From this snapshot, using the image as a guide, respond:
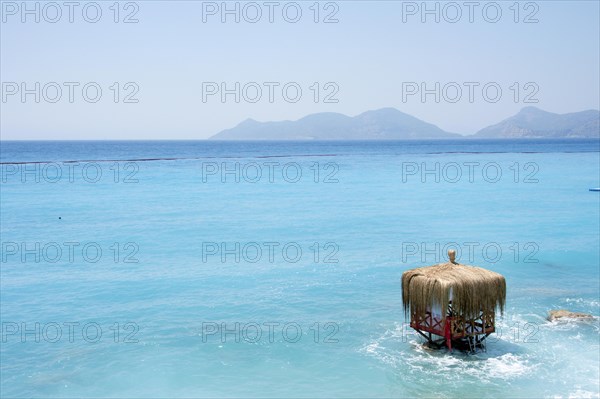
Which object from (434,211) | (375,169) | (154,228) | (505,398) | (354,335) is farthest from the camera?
(375,169)

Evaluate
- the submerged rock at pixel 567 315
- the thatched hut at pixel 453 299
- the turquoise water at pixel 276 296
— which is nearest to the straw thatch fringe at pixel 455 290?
the thatched hut at pixel 453 299

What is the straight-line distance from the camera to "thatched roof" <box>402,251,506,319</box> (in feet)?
44.2

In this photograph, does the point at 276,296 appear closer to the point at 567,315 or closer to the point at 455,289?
the point at 455,289

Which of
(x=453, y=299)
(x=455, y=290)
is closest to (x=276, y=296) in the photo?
(x=453, y=299)

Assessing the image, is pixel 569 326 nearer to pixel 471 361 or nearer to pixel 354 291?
pixel 471 361

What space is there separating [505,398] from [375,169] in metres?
69.0

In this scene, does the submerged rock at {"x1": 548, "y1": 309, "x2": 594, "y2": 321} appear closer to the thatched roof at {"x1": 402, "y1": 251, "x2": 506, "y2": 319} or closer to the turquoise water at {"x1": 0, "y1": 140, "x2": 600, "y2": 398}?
the turquoise water at {"x1": 0, "y1": 140, "x2": 600, "y2": 398}

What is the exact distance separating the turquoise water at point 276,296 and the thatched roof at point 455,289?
1.60m

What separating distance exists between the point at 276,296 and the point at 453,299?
324 inches

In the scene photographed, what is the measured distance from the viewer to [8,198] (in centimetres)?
4622

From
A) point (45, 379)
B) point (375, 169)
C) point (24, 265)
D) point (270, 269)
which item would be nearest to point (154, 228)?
point (24, 265)

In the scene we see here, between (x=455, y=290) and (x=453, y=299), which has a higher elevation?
(x=455, y=290)

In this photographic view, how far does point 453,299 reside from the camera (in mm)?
13508

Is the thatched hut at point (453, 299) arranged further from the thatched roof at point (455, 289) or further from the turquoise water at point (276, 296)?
the turquoise water at point (276, 296)
